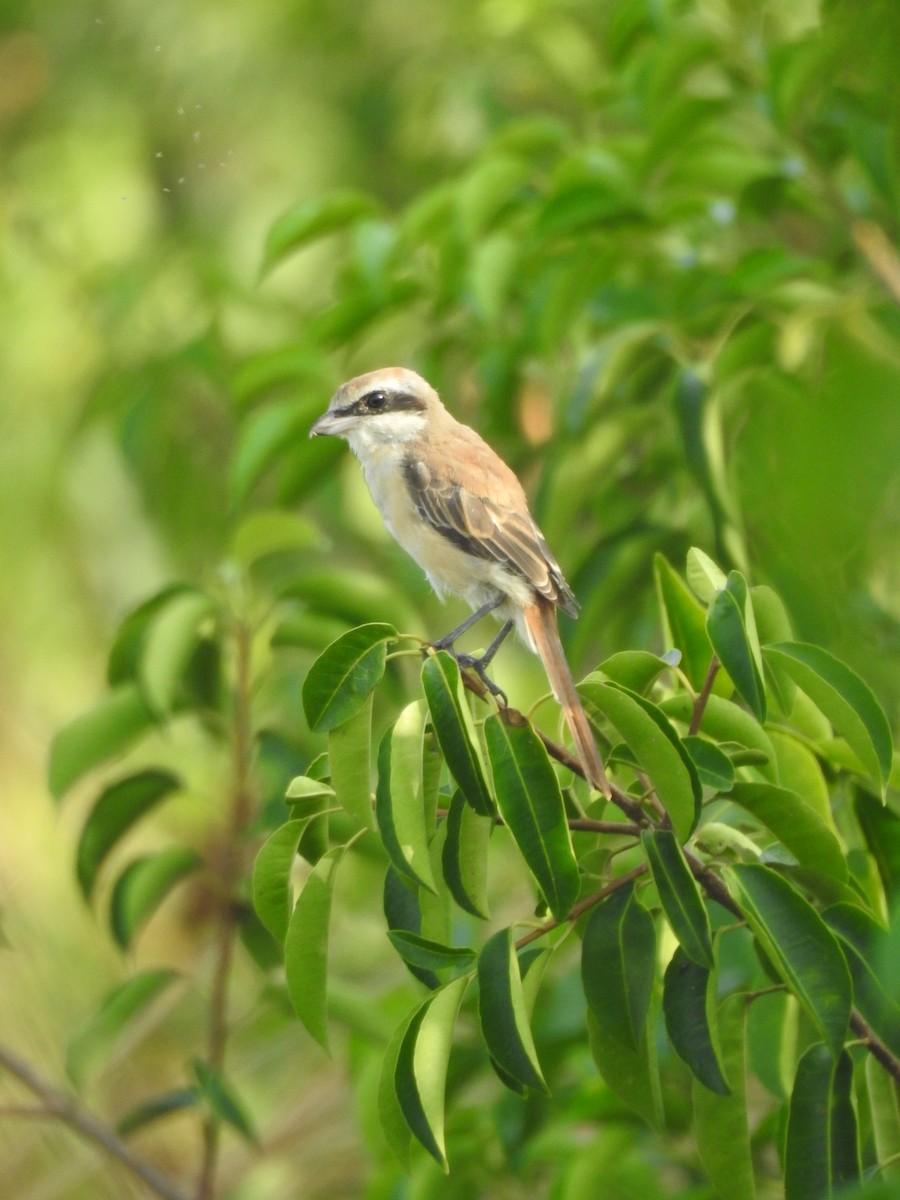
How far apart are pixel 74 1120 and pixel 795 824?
1843mm

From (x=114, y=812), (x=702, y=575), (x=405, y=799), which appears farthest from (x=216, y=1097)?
(x=702, y=575)

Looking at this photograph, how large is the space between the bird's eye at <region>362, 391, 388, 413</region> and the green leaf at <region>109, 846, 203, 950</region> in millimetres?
1067

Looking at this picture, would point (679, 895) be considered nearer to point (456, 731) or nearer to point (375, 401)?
point (456, 731)

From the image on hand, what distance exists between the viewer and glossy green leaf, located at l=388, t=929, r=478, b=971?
70.1 inches

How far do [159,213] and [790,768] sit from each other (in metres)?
6.88

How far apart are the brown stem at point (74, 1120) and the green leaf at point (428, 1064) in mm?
1380

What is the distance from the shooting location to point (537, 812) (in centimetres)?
172

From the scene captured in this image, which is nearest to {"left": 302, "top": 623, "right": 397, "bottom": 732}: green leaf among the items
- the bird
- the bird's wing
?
the bird

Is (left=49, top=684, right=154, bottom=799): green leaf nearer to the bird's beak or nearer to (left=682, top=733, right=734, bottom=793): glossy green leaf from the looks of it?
the bird's beak

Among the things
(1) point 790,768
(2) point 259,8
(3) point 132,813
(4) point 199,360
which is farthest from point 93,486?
(1) point 790,768

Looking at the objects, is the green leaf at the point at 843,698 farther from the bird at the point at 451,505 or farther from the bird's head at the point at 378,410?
the bird's head at the point at 378,410

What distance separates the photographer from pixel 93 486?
7473 mm

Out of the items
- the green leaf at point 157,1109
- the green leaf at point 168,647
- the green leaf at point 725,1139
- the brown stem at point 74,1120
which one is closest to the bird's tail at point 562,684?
the green leaf at point 725,1139

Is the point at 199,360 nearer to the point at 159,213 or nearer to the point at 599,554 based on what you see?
the point at 599,554
